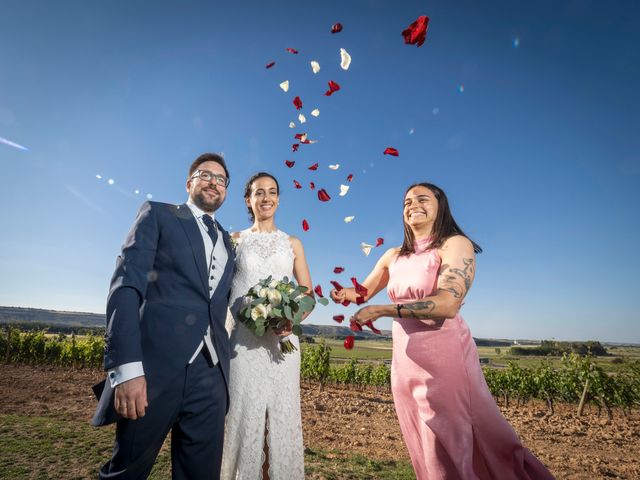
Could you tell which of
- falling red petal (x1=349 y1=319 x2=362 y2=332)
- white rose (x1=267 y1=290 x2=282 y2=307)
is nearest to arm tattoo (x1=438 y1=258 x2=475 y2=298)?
falling red petal (x1=349 y1=319 x2=362 y2=332)

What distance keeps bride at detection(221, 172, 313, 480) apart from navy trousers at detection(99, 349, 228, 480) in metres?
0.72

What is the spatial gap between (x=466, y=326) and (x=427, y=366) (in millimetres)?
497

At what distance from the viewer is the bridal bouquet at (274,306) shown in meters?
3.02

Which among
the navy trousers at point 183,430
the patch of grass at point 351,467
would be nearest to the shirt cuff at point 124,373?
the navy trousers at point 183,430

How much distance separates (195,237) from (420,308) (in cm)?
180

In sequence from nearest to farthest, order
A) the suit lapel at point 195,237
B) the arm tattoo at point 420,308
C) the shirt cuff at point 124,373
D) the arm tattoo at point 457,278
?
the shirt cuff at point 124,373, the arm tattoo at point 420,308, the arm tattoo at point 457,278, the suit lapel at point 195,237

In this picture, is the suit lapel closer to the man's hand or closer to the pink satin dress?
the man's hand

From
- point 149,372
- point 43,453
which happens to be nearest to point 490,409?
point 149,372

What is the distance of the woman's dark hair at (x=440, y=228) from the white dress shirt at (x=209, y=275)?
164cm

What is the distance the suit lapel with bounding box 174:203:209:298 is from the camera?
2.56m

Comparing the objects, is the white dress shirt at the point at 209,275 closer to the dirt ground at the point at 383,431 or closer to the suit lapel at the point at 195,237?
the suit lapel at the point at 195,237

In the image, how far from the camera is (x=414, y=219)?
295cm

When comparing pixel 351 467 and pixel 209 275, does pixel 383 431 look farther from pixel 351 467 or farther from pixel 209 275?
pixel 209 275

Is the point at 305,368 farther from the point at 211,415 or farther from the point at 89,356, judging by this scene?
the point at 211,415
